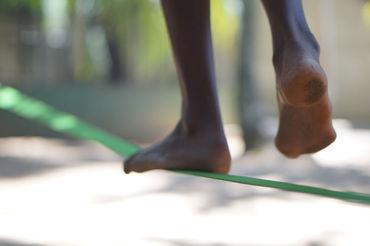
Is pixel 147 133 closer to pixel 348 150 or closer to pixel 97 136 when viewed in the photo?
pixel 348 150

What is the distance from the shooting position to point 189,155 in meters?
1.45

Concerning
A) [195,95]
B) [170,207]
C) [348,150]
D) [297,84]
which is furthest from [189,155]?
[348,150]

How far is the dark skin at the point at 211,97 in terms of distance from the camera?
1.22 meters

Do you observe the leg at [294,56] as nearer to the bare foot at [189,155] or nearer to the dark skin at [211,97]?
the dark skin at [211,97]

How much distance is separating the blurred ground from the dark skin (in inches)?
15.5

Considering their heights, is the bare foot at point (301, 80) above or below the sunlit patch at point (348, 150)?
above

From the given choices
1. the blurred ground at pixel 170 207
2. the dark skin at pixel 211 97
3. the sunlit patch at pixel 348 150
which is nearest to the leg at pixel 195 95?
the dark skin at pixel 211 97

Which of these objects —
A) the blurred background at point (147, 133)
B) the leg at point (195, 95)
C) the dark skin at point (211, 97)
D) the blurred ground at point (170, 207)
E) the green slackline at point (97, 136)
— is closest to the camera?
the green slackline at point (97, 136)

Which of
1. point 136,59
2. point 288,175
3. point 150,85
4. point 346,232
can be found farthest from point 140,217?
point 136,59

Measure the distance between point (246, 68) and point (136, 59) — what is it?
7.67 ft

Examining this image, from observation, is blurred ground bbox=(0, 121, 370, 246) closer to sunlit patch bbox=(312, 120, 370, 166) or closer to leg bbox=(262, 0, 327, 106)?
sunlit patch bbox=(312, 120, 370, 166)

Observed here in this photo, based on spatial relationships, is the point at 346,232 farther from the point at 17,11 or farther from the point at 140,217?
the point at 17,11

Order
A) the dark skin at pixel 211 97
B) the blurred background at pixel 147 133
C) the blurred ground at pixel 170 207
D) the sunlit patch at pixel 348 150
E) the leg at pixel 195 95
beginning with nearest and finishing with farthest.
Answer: the dark skin at pixel 211 97 < the leg at pixel 195 95 < the blurred ground at pixel 170 207 < the blurred background at pixel 147 133 < the sunlit patch at pixel 348 150

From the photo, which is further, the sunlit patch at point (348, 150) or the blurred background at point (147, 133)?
the sunlit patch at point (348, 150)
